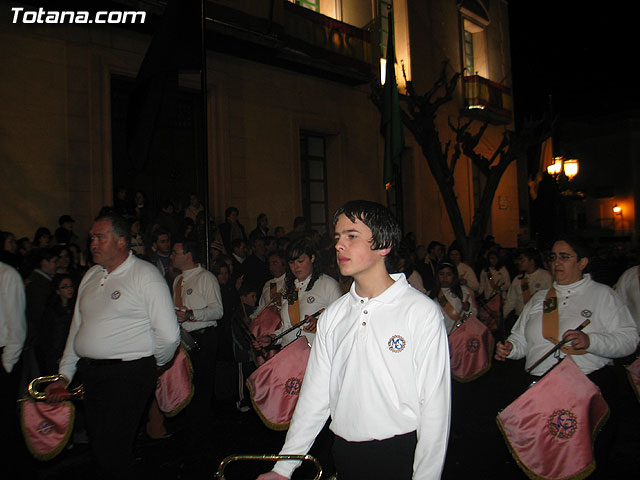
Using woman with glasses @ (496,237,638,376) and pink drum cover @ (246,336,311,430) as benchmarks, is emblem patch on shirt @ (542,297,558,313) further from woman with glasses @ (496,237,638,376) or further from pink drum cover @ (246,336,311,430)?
pink drum cover @ (246,336,311,430)

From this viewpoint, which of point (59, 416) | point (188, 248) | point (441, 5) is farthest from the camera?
point (441, 5)

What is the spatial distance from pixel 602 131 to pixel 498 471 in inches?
1974

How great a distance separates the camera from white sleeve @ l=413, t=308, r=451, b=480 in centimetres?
227

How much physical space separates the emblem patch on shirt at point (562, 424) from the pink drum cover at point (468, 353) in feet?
9.21

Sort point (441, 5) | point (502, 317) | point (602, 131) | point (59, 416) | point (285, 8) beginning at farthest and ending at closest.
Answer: point (602, 131) → point (441, 5) → point (285, 8) → point (502, 317) → point (59, 416)

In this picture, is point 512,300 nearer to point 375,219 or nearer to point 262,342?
point 262,342

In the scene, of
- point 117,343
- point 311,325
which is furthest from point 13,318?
point 311,325

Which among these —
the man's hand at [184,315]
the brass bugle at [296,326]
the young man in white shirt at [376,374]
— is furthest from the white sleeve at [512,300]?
the young man in white shirt at [376,374]

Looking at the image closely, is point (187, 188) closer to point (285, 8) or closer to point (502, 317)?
point (285, 8)

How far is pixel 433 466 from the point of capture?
227cm

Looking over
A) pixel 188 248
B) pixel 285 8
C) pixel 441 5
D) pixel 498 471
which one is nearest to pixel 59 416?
pixel 188 248

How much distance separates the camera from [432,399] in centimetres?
235

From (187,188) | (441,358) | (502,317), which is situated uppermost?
(187,188)

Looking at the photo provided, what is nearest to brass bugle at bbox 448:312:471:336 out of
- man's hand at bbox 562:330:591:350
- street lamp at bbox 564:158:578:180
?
man's hand at bbox 562:330:591:350
